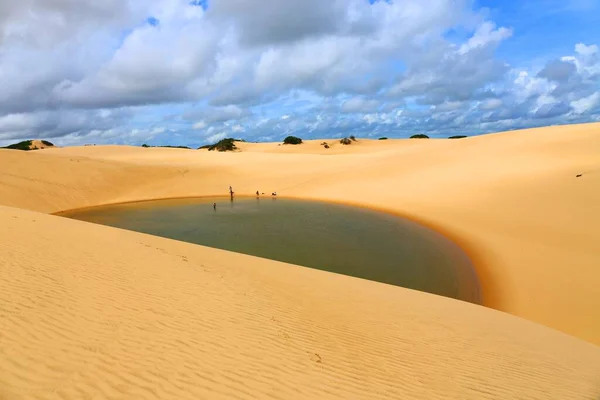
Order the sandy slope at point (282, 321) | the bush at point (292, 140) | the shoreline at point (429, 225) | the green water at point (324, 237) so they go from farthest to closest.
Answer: the bush at point (292, 140)
the green water at point (324, 237)
the shoreline at point (429, 225)
the sandy slope at point (282, 321)

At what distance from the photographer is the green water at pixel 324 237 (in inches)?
514

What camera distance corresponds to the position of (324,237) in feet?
59.7

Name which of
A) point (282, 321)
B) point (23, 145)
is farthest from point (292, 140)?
point (282, 321)

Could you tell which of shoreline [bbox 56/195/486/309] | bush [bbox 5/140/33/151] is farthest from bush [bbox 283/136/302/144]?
bush [bbox 5/140/33/151]

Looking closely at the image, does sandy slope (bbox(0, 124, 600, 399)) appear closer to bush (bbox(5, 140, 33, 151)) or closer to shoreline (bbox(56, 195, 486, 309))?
shoreline (bbox(56, 195, 486, 309))

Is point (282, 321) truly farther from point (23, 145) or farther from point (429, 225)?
point (23, 145)

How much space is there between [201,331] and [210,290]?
6.82 feet

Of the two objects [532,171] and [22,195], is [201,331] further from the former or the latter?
[22,195]

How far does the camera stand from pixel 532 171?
2627 cm

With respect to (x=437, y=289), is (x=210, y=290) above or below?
above

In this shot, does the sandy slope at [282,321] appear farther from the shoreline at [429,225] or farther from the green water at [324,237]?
the green water at [324,237]

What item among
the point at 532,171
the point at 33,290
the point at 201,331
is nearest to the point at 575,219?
the point at 532,171

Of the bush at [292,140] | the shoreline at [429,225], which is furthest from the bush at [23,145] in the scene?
the shoreline at [429,225]

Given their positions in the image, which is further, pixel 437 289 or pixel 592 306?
pixel 437 289
